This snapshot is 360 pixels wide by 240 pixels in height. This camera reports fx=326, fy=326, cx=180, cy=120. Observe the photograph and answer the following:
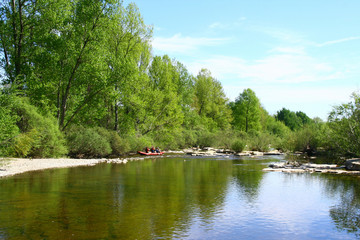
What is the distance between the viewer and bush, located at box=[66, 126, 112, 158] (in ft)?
98.7

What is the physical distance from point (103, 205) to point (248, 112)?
6537cm

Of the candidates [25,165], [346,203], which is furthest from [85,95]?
[346,203]

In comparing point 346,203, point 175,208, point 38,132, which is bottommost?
point 346,203

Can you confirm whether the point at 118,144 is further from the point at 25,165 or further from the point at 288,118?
the point at 288,118

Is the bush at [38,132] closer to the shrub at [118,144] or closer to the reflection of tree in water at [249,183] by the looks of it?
the shrub at [118,144]

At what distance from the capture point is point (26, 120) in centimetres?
2433

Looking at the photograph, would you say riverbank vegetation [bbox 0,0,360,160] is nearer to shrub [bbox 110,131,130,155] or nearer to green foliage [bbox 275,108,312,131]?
shrub [bbox 110,131,130,155]

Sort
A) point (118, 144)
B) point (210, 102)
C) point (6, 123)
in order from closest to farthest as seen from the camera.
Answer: point (6, 123) < point (118, 144) < point (210, 102)

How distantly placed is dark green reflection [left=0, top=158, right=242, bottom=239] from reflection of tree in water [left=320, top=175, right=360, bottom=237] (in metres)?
3.88

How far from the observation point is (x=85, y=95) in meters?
33.4

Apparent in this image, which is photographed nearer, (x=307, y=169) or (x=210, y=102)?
(x=307, y=169)

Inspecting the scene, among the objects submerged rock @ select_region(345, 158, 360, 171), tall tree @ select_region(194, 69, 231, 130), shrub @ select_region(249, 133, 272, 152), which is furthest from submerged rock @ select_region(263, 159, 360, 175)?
tall tree @ select_region(194, 69, 231, 130)

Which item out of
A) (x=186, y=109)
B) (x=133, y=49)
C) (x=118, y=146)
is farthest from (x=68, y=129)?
(x=186, y=109)

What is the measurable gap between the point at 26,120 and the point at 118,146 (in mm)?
12262
